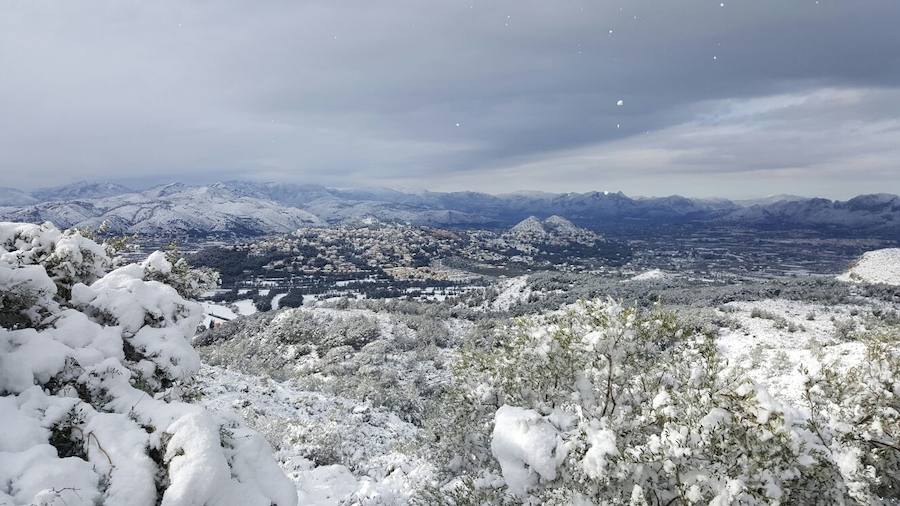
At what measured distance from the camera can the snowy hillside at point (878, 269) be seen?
77.1 meters

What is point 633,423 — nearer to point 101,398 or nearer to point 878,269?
point 101,398

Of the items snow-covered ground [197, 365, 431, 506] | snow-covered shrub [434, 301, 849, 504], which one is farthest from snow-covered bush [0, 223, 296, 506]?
snow-covered shrub [434, 301, 849, 504]

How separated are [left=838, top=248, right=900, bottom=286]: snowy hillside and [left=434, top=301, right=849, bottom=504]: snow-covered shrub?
8843 cm

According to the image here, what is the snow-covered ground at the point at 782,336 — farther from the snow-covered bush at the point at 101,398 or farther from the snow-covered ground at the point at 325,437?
the snow-covered bush at the point at 101,398

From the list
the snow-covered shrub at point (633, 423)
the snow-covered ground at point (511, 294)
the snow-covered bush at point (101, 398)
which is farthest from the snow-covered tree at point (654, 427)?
the snow-covered ground at point (511, 294)

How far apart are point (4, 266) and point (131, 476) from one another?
501 cm

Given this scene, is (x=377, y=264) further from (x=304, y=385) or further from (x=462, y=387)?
(x=462, y=387)

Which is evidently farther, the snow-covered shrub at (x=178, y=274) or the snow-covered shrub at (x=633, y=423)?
the snow-covered shrub at (x=178, y=274)

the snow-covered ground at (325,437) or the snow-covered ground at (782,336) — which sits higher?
the snow-covered ground at (782,336)

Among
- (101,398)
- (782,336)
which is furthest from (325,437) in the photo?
(782,336)

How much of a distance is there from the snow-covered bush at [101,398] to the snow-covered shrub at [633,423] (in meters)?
3.86

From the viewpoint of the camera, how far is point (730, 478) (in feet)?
18.8

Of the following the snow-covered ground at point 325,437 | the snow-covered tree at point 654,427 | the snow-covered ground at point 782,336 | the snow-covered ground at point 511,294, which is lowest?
the snow-covered ground at point 511,294

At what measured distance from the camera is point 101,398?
278 inches
